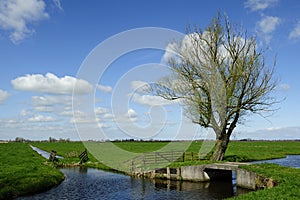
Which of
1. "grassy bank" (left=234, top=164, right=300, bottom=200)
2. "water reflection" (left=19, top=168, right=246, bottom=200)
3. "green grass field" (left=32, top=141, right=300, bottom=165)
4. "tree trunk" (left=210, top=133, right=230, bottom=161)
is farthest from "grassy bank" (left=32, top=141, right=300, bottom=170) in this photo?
"grassy bank" (left=234, top=164, right=300, bottom=200)

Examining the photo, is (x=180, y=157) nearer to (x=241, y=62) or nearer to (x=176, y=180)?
(x=176, y=180)

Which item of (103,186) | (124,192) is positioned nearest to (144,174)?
(103,186)

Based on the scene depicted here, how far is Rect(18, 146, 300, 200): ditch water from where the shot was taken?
2233 centimetres

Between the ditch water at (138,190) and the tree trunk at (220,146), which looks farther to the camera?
the tree trunk at (220,146)

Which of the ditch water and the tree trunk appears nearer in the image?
the ditch water

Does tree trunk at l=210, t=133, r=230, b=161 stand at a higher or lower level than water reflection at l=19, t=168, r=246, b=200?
higher

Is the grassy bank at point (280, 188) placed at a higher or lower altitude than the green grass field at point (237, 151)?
lower

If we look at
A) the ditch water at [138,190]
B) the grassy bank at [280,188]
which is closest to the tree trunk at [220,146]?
the ditch water at [138,190]

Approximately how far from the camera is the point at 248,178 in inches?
984

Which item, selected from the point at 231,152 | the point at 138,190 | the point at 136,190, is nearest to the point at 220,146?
the point at 138,190

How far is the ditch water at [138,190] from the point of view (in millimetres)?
22328

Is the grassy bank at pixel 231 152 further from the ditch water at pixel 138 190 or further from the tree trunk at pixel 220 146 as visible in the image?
the ditch water at pixel 138 190

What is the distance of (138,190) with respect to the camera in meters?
25.1

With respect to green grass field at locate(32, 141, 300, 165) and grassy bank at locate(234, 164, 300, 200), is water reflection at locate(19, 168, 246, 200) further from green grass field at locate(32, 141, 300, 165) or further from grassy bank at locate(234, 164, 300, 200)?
green grass field at locate(32, 141, 300, 165)
